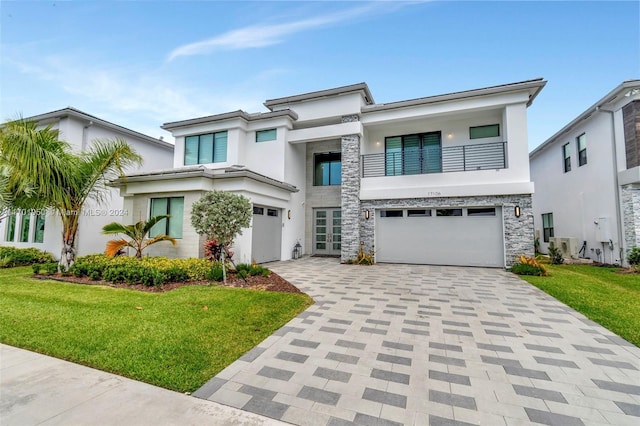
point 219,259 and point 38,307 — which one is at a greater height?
point 219,259

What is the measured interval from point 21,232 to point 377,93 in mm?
19110

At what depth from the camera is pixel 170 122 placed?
47.3 feet

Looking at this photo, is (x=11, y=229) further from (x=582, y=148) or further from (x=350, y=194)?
(x=582, y=148)

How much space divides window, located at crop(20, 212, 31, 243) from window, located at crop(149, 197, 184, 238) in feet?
24.0

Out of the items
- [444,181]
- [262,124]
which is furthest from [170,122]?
[444,181]

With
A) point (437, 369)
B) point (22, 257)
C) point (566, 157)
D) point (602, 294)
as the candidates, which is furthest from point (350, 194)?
point (22, 257)

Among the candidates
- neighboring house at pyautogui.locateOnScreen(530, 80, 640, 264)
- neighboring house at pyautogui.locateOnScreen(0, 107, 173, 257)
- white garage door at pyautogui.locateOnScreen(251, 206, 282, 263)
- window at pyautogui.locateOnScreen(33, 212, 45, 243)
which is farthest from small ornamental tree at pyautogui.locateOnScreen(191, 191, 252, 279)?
neighboring house at pyautogui.locateOnScreen(530, 80, 640, 264)

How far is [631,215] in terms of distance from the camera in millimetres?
10430

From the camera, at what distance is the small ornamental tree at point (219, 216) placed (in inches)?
300

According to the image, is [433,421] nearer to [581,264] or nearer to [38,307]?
[38,307]

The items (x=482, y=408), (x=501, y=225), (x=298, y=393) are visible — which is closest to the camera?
(x=482, y=408)

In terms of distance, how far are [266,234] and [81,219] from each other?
8219 millimetres

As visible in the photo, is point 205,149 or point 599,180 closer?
point 599,180

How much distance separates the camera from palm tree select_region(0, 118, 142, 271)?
24.2 ft
